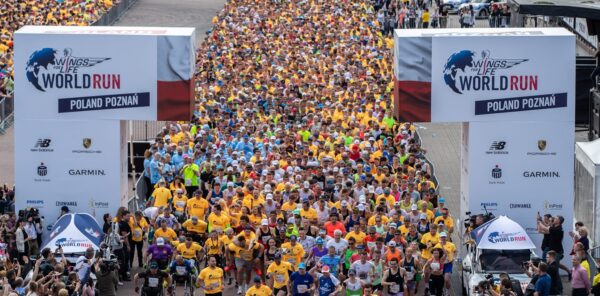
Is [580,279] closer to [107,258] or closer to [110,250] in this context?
[107,258]

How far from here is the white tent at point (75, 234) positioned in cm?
3206

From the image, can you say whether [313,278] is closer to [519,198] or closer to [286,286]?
[286,286]

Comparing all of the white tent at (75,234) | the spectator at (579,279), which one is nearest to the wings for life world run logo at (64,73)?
the white tent at (75,234)

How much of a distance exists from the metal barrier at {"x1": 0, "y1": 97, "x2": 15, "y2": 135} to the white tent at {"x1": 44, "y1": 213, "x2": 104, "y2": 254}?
54.5ft

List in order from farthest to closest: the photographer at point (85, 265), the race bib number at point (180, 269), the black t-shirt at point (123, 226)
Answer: the black t-shirt at point (123, 226) → the race bib number at point (180, 269) → the photographer at point (85, 265)

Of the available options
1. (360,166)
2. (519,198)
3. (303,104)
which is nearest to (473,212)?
(519,198)

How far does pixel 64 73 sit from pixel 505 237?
363 inches

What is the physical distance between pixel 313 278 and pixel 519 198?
5.60 metres

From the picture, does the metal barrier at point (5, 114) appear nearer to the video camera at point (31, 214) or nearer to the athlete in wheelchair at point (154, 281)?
the video camera at point (31, 214)

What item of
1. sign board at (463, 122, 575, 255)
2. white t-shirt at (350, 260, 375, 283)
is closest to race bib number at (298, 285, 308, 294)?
white t-shirt at (350, 260, 375, 283)

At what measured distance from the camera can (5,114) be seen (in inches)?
1971

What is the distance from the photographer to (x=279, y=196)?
34.0 metres

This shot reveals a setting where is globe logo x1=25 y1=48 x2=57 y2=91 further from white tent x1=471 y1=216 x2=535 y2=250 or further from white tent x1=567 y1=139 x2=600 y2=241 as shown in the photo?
Answer: white tent x1=567 y1=139 x2=600 y2=241

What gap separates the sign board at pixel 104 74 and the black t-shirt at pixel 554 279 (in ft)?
27.3
